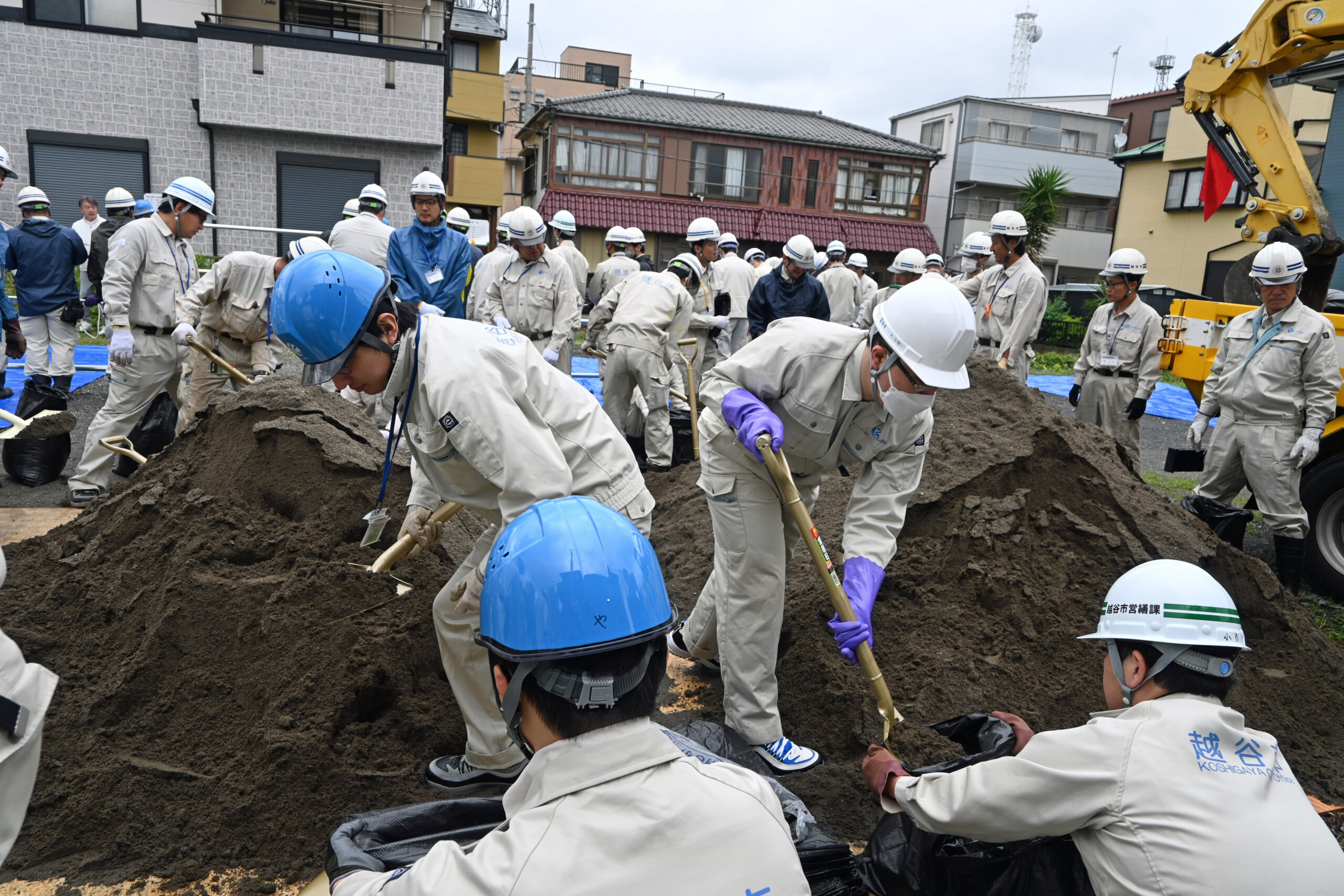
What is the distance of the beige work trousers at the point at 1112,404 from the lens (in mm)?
7266

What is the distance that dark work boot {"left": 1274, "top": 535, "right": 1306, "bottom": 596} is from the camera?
540 centimetres

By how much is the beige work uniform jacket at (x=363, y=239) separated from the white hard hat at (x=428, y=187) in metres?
0.51

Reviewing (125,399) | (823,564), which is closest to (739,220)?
(125,399)

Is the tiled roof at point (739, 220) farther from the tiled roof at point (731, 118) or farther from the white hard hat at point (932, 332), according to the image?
the white hard hat at point (932, 332)

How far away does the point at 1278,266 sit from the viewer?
533 cm

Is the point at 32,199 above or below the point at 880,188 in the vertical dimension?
below

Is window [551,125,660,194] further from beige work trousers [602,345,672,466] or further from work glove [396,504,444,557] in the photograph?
work glove [396,504,444,557]

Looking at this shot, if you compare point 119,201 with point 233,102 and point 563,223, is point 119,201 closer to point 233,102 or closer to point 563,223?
point 233,102

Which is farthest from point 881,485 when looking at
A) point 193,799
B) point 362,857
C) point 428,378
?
point 193,799

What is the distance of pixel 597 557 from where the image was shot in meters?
1.45

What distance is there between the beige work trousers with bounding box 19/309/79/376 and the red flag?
35.2ft

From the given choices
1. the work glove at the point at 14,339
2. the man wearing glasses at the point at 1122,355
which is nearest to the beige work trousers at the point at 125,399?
the work glove at the point at 14,339

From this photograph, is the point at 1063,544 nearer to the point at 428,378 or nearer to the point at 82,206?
the point at 428,378

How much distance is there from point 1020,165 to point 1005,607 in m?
30.5
